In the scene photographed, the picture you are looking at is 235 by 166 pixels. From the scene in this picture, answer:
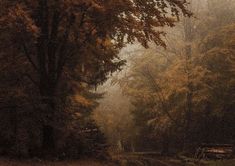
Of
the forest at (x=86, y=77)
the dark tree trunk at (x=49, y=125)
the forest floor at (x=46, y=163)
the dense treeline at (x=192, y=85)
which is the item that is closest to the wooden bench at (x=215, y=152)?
the forest at (x=86, y=77)

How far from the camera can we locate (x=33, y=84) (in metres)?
13.6

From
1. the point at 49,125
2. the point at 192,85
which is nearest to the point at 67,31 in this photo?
the point at 49,125

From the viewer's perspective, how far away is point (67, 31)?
1218 centimetres

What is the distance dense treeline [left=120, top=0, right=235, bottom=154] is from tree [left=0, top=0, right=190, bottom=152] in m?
9.27

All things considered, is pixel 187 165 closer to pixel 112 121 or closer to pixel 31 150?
pixel 31 150

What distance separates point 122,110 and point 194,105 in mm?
11818

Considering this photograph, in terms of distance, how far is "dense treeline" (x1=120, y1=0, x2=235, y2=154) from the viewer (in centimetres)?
2206

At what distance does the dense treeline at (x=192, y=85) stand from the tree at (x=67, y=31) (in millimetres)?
9267

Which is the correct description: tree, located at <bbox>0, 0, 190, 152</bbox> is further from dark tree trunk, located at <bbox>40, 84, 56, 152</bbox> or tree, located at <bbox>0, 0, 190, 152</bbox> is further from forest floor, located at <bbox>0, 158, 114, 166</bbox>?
forest floor, located at <bbox>0, 158, 114, 166</bbox>

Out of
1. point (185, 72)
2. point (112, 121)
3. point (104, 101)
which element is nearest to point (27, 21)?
point (185, 72)

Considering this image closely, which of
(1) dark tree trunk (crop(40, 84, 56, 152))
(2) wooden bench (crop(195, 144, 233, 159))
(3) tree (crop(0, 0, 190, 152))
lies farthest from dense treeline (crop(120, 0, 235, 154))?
(1) dark tree trunk (crop(40, 84, 56, 152))

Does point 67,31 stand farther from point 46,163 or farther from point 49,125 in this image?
point 46,163

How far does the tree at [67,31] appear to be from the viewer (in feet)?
37.3

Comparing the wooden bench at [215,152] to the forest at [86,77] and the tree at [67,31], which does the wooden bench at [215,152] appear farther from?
the tree at [67,31]
